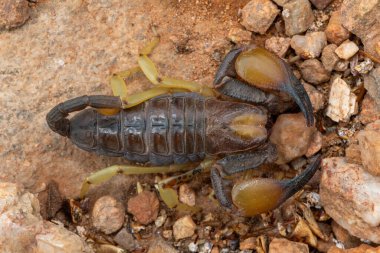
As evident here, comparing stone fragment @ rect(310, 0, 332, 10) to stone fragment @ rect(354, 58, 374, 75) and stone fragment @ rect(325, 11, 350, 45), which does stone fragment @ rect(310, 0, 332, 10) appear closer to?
stone fragment @ rect(325, 11, 350, 45)

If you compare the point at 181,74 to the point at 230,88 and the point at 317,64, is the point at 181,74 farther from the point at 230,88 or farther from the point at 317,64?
the point at 317,64

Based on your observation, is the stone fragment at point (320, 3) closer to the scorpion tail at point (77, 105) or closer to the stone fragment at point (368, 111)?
the stone fragment at point (368, 111)

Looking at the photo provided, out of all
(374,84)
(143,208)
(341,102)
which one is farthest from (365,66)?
(143,208)

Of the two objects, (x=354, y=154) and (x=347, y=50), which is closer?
(x=354, y=154)

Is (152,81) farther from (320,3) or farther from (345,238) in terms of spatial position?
(345,238)

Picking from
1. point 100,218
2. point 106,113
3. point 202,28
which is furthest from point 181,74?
point 100,218

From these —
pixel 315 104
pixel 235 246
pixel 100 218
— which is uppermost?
pixel 315 104
